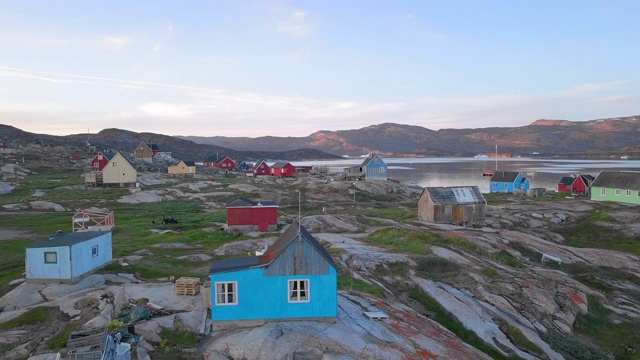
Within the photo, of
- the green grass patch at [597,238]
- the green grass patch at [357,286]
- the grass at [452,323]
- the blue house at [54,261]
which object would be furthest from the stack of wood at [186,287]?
the green grass patch at [597,238]

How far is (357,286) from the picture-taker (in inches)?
1192

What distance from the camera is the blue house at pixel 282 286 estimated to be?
22.3m

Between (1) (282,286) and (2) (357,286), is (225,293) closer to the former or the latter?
(1) (282,286)

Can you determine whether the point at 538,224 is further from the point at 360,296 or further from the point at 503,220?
the point at 360,296

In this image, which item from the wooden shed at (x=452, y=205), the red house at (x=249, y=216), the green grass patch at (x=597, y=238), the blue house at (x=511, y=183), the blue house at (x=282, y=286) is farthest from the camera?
the blue house at (x=511, y=183)

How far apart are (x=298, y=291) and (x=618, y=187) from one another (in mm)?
76881

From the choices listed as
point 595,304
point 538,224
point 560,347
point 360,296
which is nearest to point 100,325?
point 360,296

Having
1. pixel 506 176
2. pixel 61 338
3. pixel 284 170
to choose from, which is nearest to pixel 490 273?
pixel 61 338

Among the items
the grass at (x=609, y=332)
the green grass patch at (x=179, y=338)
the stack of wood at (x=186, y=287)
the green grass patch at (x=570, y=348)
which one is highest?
the stack of wood at (x=186, y=287)

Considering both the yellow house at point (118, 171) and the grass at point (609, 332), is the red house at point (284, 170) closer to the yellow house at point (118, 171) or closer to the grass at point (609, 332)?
the yellow house at point (118, 171)

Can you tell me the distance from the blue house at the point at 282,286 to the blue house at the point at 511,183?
8672cm

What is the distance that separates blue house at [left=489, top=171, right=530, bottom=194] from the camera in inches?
3989

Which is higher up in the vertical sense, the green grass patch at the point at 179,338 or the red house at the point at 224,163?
the red house at the point at 224,163

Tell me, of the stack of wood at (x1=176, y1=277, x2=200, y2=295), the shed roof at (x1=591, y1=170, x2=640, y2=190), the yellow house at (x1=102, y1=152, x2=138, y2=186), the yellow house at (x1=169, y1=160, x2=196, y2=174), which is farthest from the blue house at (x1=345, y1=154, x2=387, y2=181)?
the stack of wood at (x1=176, y1=277, x2=200, y2=295)
